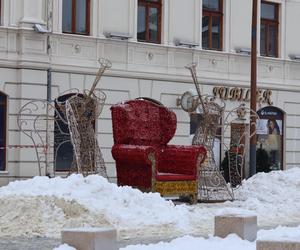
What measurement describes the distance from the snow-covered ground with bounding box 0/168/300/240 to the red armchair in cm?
123

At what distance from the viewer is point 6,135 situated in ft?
66.7

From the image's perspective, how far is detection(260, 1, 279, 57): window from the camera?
88.0ft

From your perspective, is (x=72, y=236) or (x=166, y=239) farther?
(x=166, y=239)

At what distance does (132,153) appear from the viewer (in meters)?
16.2

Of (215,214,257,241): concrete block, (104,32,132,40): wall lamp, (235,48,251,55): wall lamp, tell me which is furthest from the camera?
(235,48,251,55): wall lamp

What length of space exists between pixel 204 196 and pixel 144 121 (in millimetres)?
2097

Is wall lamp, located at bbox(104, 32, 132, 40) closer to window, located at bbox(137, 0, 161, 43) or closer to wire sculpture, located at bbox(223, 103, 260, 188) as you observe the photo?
window, located at bbox(137, 0, 161, 43)

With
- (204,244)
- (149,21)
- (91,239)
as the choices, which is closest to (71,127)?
(204,244)

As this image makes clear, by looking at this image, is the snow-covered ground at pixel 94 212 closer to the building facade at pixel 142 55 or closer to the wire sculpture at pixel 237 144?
the wire sculpture at pixel 237 144

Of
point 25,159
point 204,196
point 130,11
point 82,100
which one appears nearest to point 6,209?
point 82,100

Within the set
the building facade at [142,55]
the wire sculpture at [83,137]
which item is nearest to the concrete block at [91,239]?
the wire sculpture at [83,137]

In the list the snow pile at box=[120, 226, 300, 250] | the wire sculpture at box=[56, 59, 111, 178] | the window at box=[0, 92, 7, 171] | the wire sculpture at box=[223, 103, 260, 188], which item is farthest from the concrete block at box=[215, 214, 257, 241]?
the window at box=[0, 92, 7, 171]

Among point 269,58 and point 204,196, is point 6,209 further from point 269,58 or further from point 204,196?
point 269,58

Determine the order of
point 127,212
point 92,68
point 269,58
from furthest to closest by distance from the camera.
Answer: point 269,58
point 92,68
point 127,212
